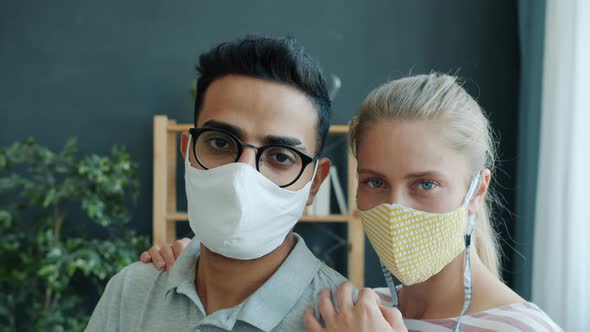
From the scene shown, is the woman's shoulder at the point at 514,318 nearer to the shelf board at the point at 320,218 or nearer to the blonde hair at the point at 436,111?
the blonde hair at the point at 436,111

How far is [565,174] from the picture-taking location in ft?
7.65

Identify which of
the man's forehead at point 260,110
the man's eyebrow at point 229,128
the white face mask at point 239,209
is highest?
the man's forehead at point 260,110

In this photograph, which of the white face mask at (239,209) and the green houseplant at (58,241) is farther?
the green houseplant at (58,241)

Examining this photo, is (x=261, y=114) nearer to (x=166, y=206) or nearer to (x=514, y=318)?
(x=514, y=318)

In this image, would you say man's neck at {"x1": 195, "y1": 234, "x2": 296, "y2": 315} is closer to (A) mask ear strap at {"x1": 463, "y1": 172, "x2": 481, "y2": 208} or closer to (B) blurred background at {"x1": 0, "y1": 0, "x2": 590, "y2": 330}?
(A) mask ear strap at {"x1": 463, "y1": 172, "x2": 481, "y2": 208}

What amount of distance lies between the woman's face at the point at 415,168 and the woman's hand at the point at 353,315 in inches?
8.7

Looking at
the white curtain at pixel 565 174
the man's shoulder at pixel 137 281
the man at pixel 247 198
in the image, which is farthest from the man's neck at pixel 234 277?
the white curtain at pixel 565 174

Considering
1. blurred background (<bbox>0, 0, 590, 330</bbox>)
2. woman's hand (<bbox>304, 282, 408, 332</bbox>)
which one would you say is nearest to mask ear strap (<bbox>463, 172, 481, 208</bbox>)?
woman's hand (<bbox>304, 282, 408, 332</bbox>)

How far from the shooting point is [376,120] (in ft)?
4.08

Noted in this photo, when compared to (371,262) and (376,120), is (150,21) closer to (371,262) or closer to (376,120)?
(371,262)

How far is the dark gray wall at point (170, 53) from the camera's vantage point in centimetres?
313

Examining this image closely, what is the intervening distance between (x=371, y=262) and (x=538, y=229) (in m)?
0.96

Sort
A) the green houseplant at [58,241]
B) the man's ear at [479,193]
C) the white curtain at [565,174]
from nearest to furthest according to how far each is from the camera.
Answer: the man's ear at [479,193] → the white curtain at [565,174] → the green houseplant at [58,241]

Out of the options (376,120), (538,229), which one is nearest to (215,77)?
(376,120)
